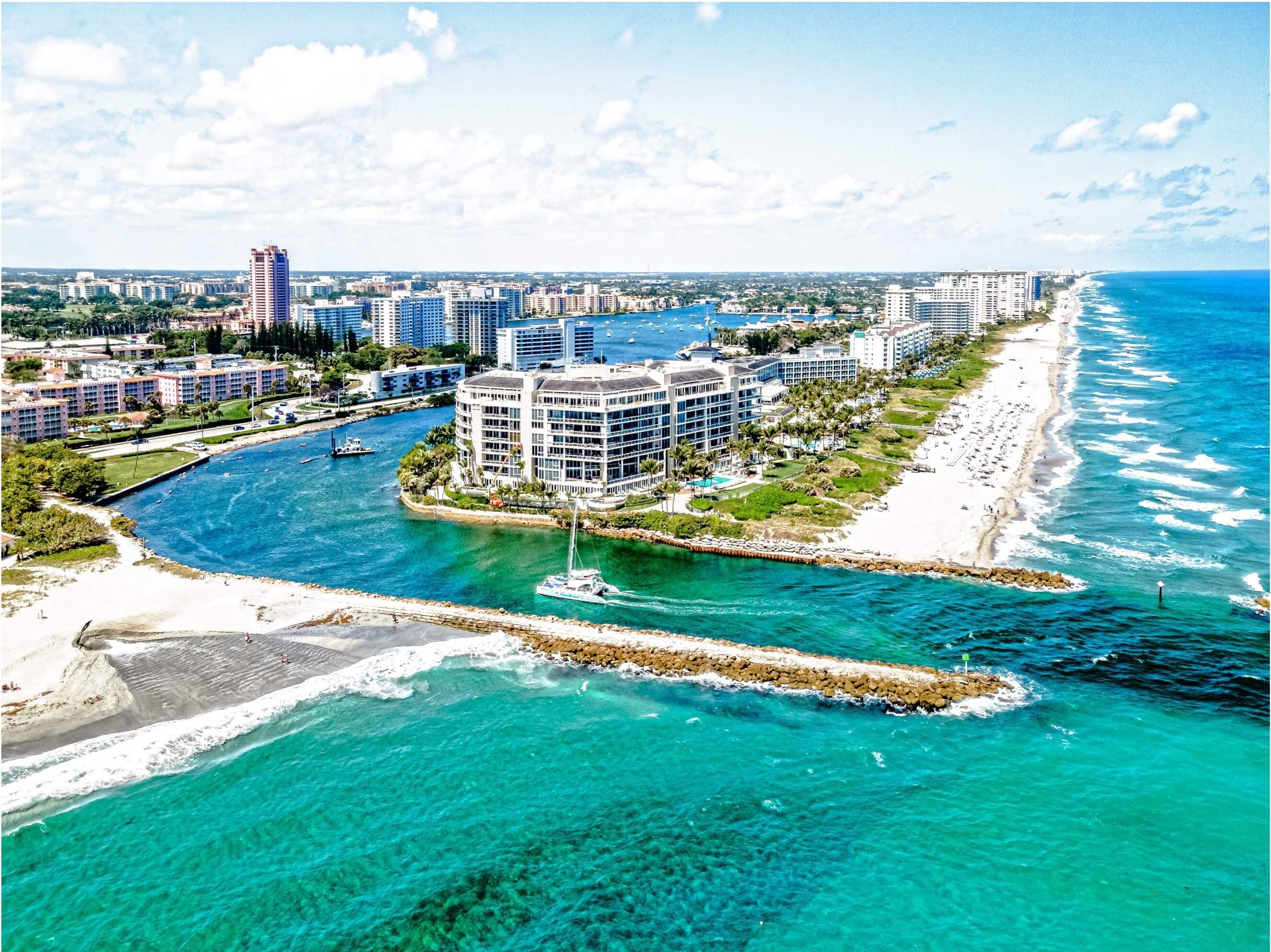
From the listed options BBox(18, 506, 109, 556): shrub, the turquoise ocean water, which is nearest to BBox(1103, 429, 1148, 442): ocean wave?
the turquoise ocean water

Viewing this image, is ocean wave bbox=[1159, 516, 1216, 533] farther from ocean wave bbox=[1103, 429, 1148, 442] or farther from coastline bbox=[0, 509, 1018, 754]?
coastline bbox=[0, 509, 1018, 754]

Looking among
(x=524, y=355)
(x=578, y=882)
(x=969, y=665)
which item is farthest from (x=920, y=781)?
(x=524, y=355)

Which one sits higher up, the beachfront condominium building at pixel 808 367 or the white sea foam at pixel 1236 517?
the beachfront condominium building at pixel 808 367

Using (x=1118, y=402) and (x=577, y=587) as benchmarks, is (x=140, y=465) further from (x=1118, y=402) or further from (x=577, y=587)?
(x=1118, y=402)

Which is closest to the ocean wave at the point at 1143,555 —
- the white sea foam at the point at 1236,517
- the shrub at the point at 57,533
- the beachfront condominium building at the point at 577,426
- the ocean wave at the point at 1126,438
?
the white sea foam at the point at 1236,517

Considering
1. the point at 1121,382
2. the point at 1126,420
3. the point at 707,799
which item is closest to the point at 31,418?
the point at 707,799

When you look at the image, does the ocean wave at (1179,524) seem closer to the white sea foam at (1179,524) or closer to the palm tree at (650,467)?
the white sea foam at (1179,524)
